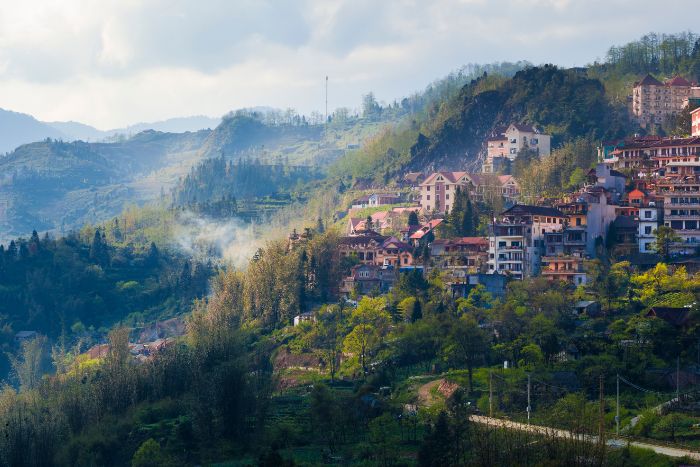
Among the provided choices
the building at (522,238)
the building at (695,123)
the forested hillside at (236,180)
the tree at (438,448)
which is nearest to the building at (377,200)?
the building at (695,123)

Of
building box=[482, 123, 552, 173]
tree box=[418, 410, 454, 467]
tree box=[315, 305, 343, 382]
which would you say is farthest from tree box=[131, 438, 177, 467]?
building box=[482, 123, 552, 173]

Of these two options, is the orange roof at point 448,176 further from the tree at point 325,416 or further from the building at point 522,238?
the tree at point 325,416

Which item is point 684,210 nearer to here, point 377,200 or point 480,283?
point 480,283

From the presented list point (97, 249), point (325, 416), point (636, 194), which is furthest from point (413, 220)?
point (97, 249)

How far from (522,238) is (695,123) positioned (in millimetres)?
A: 19761

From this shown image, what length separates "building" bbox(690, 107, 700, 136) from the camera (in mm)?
80062

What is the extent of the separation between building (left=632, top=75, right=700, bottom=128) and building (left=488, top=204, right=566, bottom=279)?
88.8 ft

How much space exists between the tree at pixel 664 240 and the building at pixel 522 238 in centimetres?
544

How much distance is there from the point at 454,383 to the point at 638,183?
2649cm

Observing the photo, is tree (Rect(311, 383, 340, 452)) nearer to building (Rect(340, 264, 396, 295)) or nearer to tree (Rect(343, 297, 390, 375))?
tree (Rect(343, 297, 390, 375))

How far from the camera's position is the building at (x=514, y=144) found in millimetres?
91812

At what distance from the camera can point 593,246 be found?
6856 cm

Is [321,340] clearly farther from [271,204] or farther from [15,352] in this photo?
[271,204]

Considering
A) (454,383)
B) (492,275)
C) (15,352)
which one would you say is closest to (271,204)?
(15,352)
